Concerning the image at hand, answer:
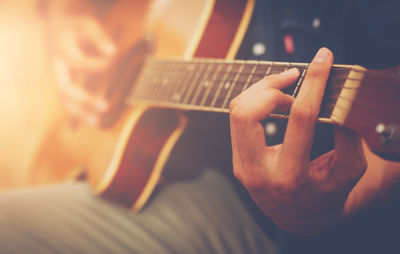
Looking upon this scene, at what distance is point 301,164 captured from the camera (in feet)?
0.97

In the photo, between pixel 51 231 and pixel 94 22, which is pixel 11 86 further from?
pixel 51 231

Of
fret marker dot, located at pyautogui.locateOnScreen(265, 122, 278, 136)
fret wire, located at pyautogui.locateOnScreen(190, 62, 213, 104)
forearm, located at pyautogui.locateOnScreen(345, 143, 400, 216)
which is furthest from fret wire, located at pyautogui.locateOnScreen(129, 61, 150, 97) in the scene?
forearm, located at pyautogui.locateOnScreen(345, 143, 400, 216)

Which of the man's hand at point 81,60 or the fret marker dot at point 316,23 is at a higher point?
the fret marker dot at point 316,23

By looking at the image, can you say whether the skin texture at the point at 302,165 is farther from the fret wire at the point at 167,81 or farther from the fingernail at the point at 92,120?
the fingernail at the point at 92,120

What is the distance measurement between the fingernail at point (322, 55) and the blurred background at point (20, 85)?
104 centimetres

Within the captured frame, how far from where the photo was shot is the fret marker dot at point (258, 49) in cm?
43

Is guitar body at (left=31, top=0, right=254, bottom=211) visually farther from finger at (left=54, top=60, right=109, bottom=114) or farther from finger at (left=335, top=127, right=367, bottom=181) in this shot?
finger at (left=335, top=127, right=367, bottom=181)

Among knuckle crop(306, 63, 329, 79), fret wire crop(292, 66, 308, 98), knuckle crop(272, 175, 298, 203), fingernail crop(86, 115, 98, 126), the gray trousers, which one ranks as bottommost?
the gray trousers

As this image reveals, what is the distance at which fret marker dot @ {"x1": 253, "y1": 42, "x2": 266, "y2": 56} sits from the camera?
0.43 meters

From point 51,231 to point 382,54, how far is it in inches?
22.6

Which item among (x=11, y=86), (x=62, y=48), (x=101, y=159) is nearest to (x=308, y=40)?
(x=101, y=159)

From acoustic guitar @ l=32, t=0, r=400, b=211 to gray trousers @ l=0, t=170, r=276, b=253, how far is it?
0.14ft

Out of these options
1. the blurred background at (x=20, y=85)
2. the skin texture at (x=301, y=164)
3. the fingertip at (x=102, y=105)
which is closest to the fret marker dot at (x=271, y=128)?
the skin texture at (x=301, y=164)

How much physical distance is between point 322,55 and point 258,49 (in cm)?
20
